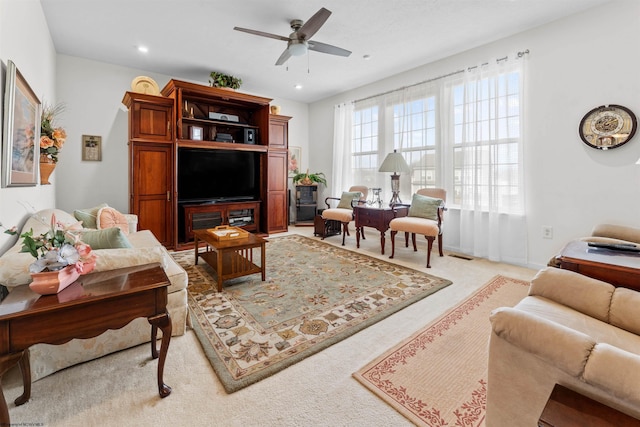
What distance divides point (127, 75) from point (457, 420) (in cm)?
581

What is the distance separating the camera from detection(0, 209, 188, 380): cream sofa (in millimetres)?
1375

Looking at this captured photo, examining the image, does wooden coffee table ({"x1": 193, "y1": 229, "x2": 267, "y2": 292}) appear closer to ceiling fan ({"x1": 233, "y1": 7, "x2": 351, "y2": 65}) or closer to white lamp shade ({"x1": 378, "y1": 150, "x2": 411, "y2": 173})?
ceiling fan ({"x1": 233, "y1": 7, "x2": 351, "y2": 65})

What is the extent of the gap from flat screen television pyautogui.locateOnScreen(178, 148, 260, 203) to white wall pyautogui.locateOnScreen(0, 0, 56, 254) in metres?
1.63

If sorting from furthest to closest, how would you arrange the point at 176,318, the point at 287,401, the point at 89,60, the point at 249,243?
the point at 89,60
the point at 249,243
the point at 176,318
the point at 287,401

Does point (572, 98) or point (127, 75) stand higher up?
point (127, 75)

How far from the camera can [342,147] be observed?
5.92 meters

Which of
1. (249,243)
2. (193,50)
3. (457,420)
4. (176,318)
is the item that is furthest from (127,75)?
(457,420)

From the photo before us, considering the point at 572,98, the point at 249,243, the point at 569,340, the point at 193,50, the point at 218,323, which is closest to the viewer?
the point at 569,340

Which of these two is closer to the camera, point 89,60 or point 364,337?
point 364,337

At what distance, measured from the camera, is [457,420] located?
131 centimetres

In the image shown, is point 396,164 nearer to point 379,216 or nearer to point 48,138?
point 379,216

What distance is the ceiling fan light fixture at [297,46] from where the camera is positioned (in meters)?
3.05

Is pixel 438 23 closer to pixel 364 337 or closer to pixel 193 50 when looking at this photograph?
pixel 193 50

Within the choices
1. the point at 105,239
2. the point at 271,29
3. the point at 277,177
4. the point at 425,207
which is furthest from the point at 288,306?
the point at 277,177
